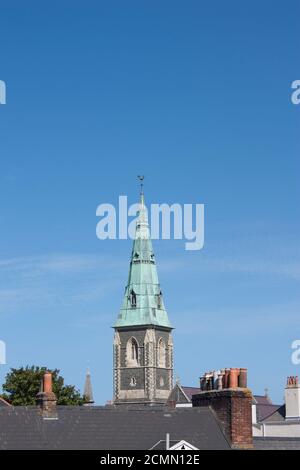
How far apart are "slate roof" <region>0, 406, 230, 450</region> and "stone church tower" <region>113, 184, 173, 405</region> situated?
4611 inches

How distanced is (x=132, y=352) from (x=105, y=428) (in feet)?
407

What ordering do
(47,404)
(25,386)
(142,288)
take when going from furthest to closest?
(142,288)
(25,386)
(47,404)

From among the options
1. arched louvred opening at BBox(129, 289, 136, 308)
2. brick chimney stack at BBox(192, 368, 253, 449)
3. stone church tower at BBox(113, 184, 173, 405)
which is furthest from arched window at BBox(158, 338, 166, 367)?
brick chimney stack at BBox(192, 368, 253, 449)

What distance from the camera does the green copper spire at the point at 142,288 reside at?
509 ft

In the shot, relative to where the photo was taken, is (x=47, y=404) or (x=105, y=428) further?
(x=47, y=404)

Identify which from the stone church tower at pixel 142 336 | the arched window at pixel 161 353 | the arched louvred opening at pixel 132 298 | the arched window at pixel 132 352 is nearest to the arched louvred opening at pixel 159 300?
the stone church tower at pixel 142 336

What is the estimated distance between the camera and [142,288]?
516ft

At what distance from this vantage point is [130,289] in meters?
158

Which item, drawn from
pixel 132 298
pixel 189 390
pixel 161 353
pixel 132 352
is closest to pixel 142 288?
pixel 132 298

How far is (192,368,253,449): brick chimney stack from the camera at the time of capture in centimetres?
3544

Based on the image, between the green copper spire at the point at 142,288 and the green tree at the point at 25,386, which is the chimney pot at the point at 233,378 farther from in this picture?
the green copper spire at the point at 142,288

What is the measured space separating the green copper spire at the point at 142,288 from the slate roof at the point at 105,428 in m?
118

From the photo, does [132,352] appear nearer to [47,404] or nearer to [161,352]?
[161,352]
